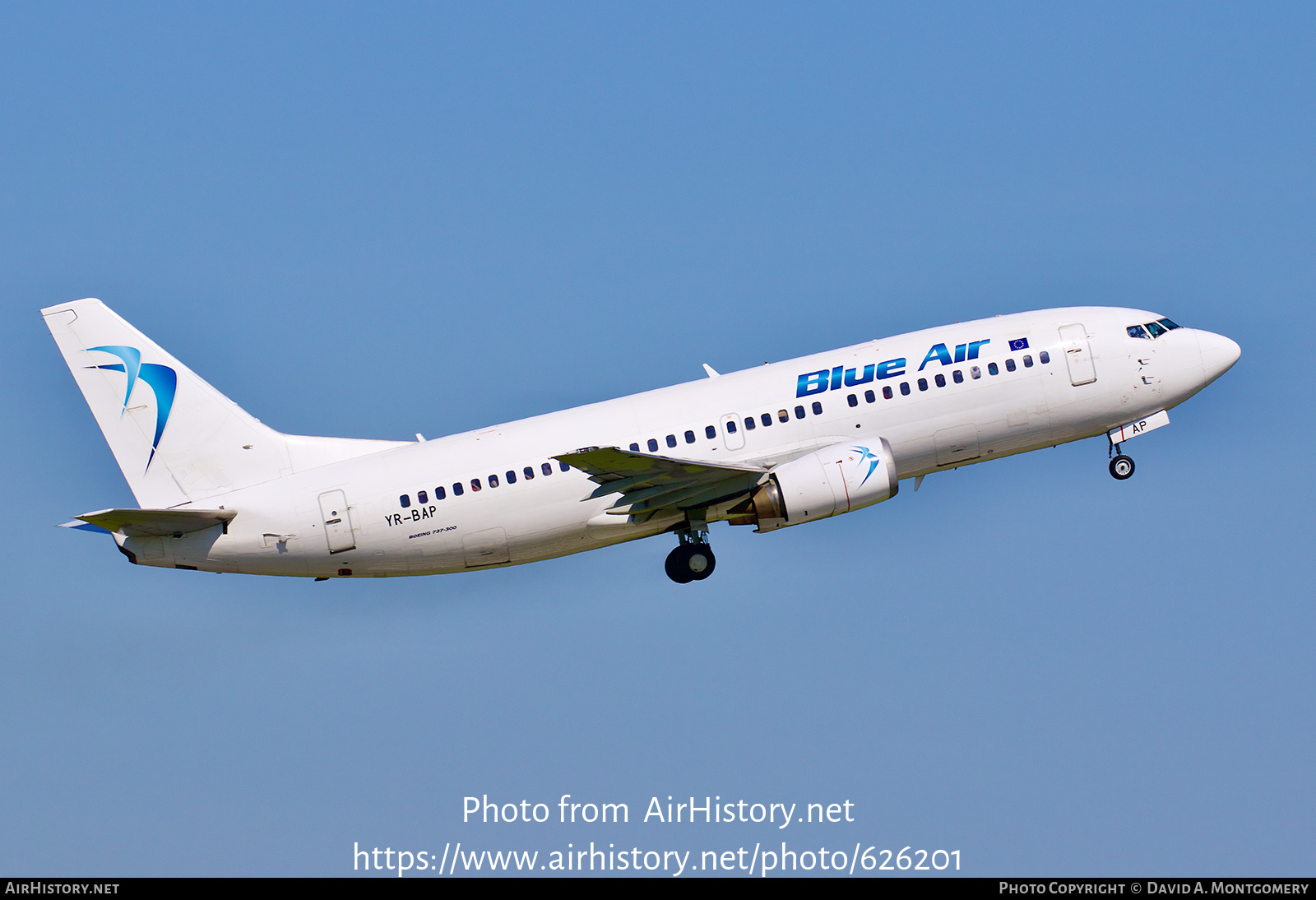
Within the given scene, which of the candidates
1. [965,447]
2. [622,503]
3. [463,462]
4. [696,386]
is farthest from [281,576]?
[965,447]

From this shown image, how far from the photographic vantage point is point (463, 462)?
36.3 meters

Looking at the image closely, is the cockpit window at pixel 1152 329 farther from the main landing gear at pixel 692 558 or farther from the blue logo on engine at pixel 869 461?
the main landing gear at pixel 692 558

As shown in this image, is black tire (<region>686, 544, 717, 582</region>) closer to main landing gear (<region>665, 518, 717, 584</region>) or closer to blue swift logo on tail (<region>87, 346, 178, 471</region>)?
main landing gear (<region>665, 518, 717, 584</region>)

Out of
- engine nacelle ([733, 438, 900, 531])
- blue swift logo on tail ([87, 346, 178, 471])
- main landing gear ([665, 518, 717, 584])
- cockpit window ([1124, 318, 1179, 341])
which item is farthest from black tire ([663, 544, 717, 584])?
blue swift logo on tail ([87, 346, 178, 471])

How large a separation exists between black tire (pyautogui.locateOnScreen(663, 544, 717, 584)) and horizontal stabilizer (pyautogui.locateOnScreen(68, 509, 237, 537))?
39.8 ft

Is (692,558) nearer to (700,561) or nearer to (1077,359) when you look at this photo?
(700,561)

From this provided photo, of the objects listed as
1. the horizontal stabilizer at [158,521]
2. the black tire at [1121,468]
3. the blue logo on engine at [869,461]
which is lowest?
the horizontal stabilizer at [158,521]

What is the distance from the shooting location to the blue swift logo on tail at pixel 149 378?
37688 millimetres

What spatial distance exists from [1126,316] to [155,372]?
27.8 m

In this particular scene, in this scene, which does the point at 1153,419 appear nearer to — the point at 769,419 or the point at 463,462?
the point at 769,419

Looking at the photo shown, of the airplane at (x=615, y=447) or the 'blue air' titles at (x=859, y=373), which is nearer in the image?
the airplane at (x=615, y=447)

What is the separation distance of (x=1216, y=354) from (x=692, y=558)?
16276 millimetres

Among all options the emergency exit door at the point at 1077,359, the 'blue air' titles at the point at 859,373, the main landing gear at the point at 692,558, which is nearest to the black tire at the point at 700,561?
the main landing gear at the point at 692,558

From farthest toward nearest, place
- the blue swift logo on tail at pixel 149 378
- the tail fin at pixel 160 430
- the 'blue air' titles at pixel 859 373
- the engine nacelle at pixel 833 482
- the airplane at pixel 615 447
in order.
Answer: the blue swift logo on tail at pixel 149 378 < the tail fin at pixel 160 430 < the 'blue air' titles at pixel 859 373 < the airplane at pixel 615 447 < the engine nacelle at pixel 833 482
